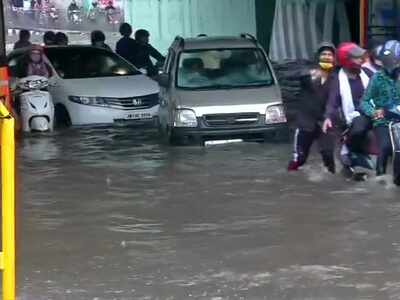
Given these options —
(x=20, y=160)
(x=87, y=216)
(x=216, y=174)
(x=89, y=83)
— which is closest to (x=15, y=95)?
(x=89, y=83)

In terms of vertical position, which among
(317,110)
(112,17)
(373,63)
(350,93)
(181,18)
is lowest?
(112,17)

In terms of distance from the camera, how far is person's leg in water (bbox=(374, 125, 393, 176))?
1130cm

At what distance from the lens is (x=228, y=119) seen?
14844 mm

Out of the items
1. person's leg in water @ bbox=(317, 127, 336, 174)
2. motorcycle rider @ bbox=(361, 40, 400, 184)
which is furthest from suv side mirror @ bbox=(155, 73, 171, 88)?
motorcycle rider @ bbox=(361, 40, 400, 184)

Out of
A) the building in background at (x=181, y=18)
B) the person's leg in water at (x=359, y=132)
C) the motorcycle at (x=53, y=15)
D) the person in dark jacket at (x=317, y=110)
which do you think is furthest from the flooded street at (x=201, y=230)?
the motorcycle at (x=53, y=15)

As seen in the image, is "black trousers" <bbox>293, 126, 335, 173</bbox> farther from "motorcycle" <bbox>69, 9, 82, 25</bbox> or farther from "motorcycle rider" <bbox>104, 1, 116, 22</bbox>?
"motorcycle" <bbox>69, 9, 82, 25</bbox>

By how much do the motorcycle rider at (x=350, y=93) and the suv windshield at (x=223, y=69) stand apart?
12.4ft

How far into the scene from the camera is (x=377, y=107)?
11211 mm

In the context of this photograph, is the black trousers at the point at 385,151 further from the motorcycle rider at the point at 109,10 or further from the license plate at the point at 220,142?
the motorcycle rider at the point at 109,10

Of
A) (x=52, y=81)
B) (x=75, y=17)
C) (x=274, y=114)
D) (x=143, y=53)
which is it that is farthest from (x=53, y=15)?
(x=274, y=114)

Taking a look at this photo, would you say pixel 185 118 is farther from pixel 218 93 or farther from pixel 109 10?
pixel 109 10

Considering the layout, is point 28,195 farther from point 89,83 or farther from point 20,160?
point 89,83

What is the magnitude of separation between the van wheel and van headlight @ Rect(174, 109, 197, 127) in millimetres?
3567

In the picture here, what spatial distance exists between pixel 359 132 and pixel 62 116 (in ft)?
25.2
